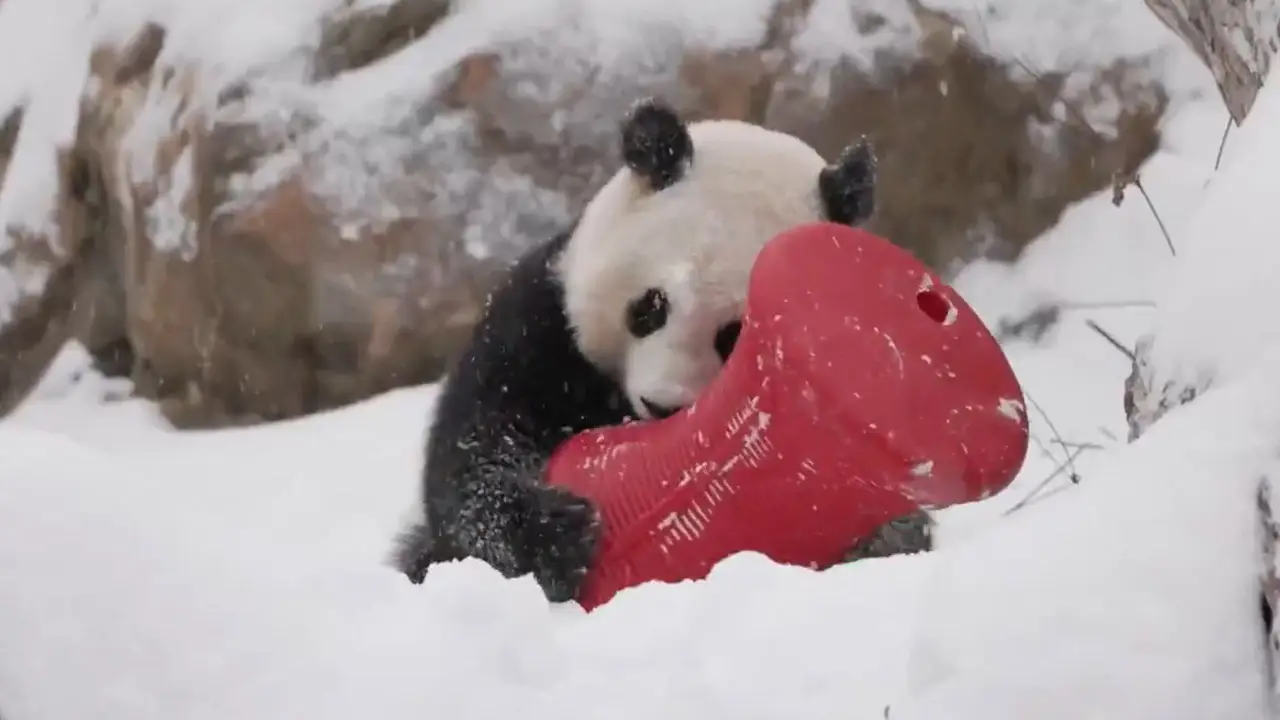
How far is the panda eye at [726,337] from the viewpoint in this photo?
1.49m

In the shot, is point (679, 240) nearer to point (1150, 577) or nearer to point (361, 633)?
point (361, 633)

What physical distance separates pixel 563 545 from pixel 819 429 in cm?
33

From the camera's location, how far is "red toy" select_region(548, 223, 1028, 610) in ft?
3.49

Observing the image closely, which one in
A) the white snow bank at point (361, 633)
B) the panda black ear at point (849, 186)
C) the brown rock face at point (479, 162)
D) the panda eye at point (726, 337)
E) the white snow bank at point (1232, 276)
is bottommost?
the brown rock face at point (479, 162)

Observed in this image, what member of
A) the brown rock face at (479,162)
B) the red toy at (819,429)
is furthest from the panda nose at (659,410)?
the brown rock face at (479,162)

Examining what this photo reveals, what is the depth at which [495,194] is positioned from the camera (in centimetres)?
319

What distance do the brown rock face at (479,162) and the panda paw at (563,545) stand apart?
6.12 feet

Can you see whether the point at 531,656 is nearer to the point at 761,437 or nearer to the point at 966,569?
the point at 966,569

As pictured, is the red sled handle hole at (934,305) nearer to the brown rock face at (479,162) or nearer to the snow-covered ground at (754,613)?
the snow-covered ground at (754,613)

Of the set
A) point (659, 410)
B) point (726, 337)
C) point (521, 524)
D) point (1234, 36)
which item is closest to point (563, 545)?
point (521, 524)

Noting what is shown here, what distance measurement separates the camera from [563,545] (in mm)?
1275

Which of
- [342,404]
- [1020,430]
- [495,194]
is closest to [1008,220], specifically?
[495,194]

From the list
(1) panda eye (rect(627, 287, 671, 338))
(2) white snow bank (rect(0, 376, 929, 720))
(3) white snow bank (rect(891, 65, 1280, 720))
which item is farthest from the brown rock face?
(3) white snow bank (rect(891, 65, 1280, 720))

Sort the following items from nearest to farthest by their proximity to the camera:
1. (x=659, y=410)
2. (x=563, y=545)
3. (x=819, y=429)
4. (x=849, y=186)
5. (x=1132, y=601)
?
(x=1132, y=601)
(x=819, y=429)
(x=563, y=545)
(x=659, y=410)
(x=849, y=186)
